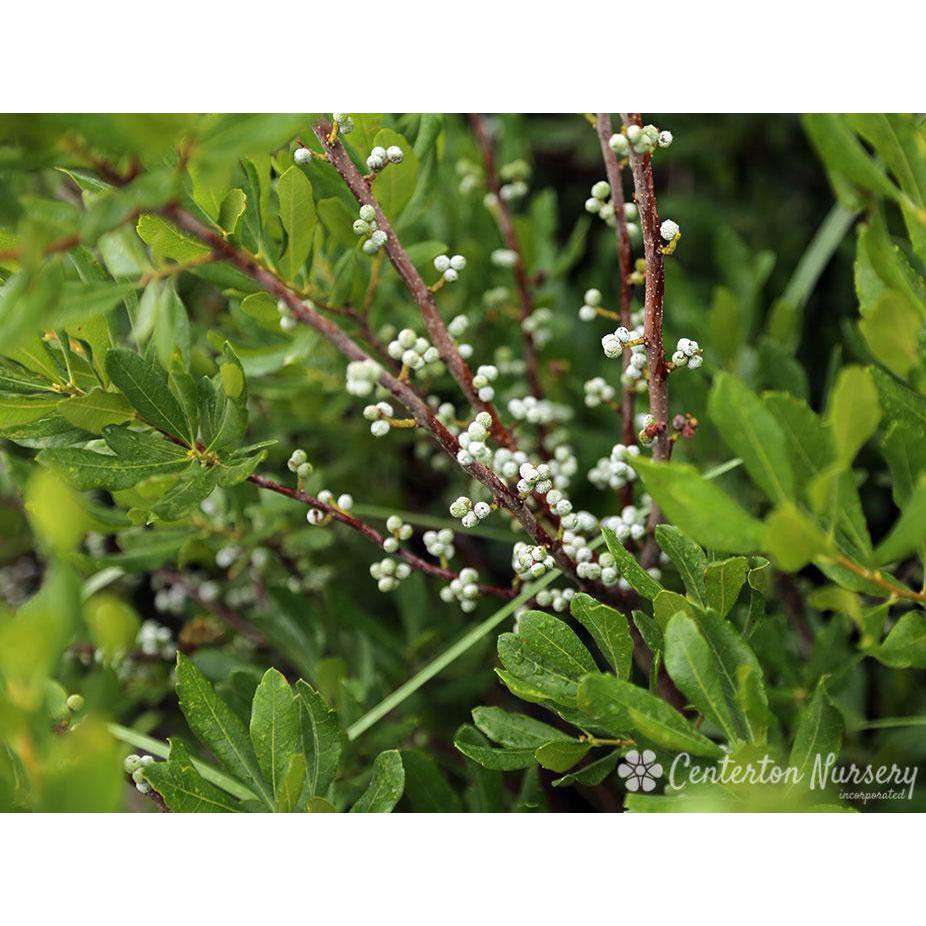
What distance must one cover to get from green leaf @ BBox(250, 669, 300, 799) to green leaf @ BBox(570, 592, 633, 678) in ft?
0.62

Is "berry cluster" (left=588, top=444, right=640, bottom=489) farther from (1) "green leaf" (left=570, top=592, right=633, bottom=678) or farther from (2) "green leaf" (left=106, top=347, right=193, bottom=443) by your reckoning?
(2) "green leaf" (left=106, top=347, right=193, bottom=443)

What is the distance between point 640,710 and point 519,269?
527mm

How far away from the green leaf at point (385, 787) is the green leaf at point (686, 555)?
0.22m

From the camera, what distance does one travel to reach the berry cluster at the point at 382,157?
0.62m

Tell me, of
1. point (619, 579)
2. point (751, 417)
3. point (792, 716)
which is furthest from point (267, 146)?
point (792, 716)

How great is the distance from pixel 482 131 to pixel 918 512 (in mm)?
713

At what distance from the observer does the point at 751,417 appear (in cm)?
45

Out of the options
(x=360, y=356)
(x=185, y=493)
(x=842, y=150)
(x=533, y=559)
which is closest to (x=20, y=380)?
(x=185, y=493)

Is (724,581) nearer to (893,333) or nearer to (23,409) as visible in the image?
(893,333)

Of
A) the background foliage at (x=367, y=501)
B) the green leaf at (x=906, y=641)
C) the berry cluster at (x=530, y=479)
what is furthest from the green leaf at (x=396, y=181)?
the green leaf at (x=906, y=641)

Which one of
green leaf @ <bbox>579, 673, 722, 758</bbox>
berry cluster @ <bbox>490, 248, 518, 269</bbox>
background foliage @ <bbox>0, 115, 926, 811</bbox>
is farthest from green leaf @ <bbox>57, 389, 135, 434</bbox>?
berry cluster @ <bbox>490, 248, 518, 269</bbox>

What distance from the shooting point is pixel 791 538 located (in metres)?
0.44

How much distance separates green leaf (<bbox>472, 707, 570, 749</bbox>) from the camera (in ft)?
2.03

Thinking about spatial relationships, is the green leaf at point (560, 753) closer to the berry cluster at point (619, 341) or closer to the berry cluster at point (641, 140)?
the berry cluster at point (619, 341)
